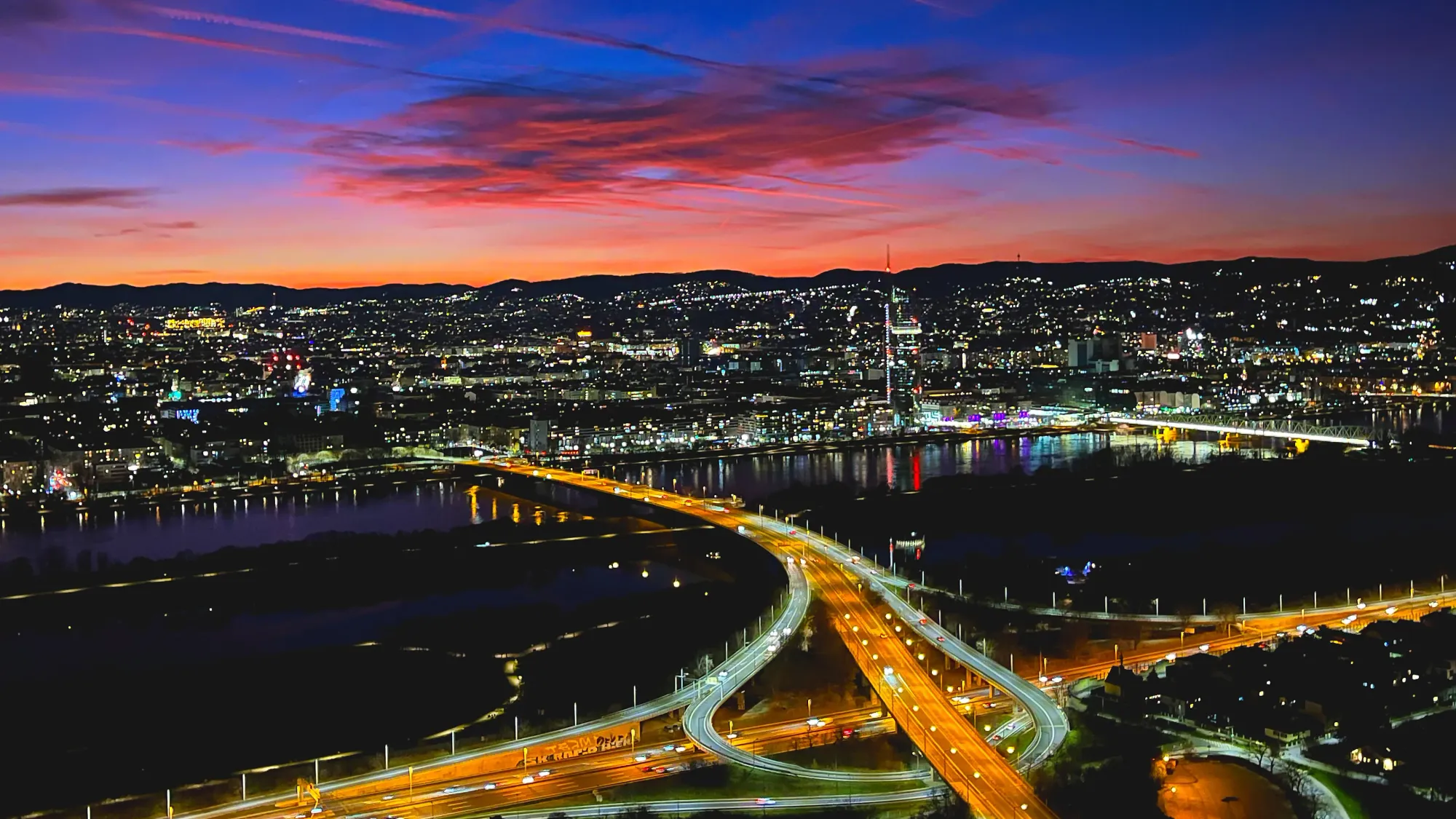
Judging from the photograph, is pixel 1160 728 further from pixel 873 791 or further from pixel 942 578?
pixel 942 578

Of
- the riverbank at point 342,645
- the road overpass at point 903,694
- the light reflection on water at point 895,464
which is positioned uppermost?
the road overpass at point 903,694

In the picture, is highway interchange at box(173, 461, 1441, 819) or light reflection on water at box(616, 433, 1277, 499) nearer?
highway interchange at box(173, 461, 1441, 819)

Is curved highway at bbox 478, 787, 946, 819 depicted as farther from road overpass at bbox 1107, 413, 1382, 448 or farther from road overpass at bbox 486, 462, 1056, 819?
road overpass at bbox 1107, 413, 1382, 448

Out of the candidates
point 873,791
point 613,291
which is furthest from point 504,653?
point 613,291

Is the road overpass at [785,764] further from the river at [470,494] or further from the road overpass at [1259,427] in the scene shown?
the road overpass at [1259,427]

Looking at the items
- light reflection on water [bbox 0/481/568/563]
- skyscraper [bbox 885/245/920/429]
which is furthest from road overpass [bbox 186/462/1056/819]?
skyscraper [bbox 885/245/920/429]

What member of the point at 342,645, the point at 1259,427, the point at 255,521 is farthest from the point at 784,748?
the point at 1259,427

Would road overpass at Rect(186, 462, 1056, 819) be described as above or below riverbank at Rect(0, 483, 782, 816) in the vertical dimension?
above

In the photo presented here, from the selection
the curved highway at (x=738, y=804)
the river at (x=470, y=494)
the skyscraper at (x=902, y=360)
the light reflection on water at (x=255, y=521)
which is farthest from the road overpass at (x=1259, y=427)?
the curved highway at (x=738, y=804)
